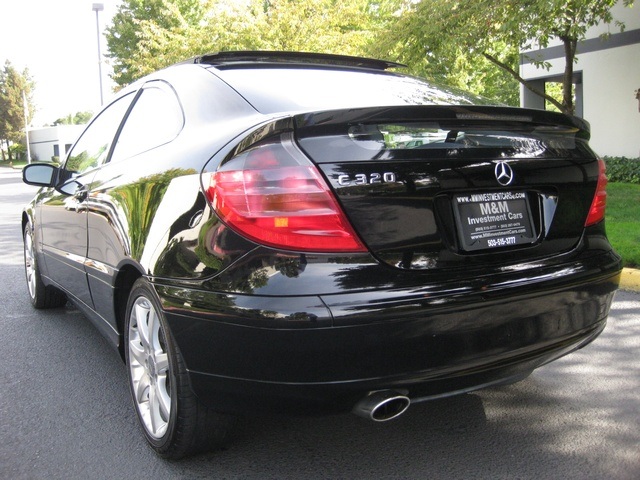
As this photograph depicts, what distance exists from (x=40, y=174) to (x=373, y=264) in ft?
9.73

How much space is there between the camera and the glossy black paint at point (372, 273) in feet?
7.08

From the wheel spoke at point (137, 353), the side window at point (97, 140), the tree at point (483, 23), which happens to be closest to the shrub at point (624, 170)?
the tree at point (483, 23)

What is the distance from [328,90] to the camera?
9.36 feet

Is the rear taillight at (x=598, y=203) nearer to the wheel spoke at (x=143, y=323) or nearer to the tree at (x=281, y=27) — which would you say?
the wheel spoke at (x=143, y=323)

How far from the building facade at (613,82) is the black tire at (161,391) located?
13761mm

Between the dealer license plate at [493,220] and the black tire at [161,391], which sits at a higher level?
the dealer license plate at [493,220]

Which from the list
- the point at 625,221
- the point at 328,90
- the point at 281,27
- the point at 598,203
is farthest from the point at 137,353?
the point at 281,27

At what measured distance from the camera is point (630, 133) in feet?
50.6

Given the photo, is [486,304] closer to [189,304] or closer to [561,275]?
[561,275]

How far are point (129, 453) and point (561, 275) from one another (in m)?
1.97

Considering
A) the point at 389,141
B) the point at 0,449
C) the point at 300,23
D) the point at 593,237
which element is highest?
the point at 300,23

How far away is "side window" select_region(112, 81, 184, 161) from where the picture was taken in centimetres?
306

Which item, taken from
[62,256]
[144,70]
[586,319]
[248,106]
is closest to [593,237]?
[586,319]

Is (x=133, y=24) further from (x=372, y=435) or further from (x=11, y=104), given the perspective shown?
(x=11, y=104)
